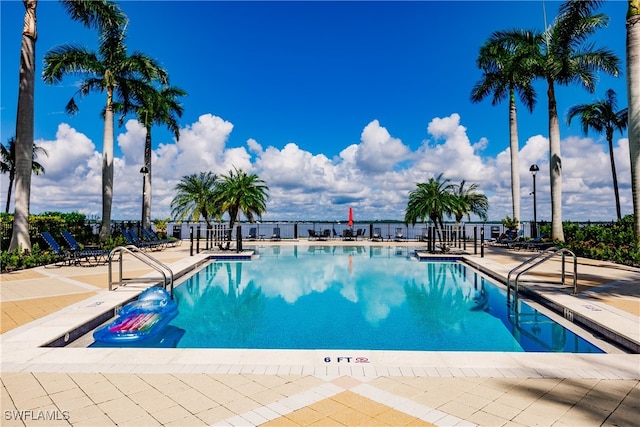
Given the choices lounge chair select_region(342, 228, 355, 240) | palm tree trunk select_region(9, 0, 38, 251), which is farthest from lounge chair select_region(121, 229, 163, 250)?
lounge chair select_region(342, 228, 355, 240)

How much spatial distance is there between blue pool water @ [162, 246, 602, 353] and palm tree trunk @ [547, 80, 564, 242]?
24.0 ft

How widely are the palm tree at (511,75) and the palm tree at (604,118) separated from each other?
6.46 meters

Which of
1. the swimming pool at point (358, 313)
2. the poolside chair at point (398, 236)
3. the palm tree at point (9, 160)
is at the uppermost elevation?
the palm tree at point (9, 160)

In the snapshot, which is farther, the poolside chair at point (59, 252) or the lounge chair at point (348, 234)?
the lounge chair at point (348, 234)

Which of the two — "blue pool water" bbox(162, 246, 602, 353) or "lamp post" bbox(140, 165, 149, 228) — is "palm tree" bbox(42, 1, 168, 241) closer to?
"lamp post" bbox(140, 165, 149, 228)

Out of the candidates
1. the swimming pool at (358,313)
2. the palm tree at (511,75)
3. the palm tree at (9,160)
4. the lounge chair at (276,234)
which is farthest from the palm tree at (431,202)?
the palm tree at (9,160)

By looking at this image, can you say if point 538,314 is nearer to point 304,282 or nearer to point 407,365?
point 407,365

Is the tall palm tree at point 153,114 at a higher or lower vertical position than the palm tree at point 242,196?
higher

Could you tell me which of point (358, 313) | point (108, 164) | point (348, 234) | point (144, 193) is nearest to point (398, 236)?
point (348, 234)

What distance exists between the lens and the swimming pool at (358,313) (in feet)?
21.0

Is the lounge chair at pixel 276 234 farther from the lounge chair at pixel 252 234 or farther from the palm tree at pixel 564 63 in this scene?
the palm tree at pixel 564 63

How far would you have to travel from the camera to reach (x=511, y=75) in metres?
22.2

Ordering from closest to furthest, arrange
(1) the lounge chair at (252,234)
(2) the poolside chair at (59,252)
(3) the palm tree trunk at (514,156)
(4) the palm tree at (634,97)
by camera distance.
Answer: (4) the palm tree at (634,97) → (2) the poolside chair at (59,252) → (3) the palm tree trunk at (514,156) → (1) the lounge chair at (252,234)

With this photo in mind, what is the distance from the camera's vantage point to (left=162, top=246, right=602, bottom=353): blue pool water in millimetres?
6395
